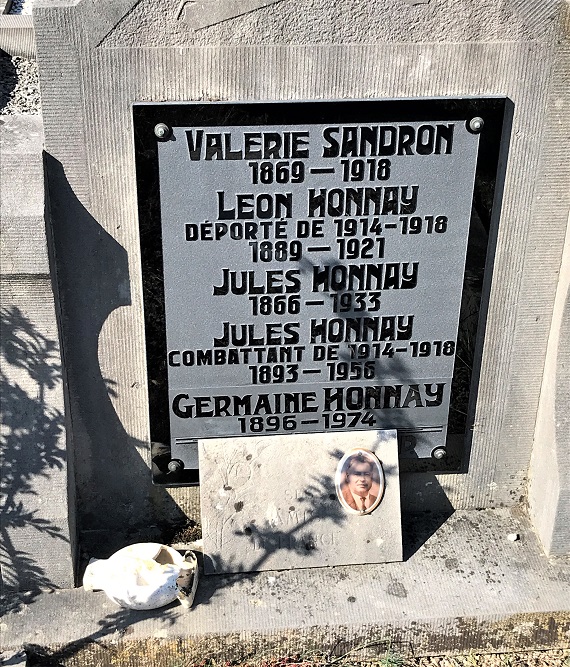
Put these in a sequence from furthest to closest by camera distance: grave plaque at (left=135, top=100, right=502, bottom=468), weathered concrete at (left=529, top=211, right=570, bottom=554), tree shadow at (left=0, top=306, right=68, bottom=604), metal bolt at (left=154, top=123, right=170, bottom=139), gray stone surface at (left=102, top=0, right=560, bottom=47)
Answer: weathered concrete at (left=529, top=211, right=570, bottom=554) → tree shadow at (left=0, top=306, right=68, bottom=604) → grave plaque at (left=135, top=100, right=502, bottom=468) → metal bolt at (left=154, top=123, right=170, bottom=139) → gray stone surface at (left=102, top=0, right=560, bottom=47)

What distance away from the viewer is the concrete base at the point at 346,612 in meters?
5.00

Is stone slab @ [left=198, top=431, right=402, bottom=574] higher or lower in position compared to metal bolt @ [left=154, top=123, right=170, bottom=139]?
lower

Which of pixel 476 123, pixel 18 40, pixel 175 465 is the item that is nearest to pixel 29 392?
pixel 175 465

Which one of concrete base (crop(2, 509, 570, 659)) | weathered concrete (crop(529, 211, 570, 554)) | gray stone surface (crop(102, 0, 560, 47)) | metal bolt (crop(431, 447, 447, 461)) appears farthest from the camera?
metal bolt (crop(431, 447, 447, 461))

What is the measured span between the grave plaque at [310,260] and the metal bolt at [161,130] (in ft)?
0.04

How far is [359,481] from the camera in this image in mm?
5465

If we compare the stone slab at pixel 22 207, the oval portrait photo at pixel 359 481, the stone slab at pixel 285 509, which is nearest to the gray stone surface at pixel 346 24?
the stone slab at pixel 22 207

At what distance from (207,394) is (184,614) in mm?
1516

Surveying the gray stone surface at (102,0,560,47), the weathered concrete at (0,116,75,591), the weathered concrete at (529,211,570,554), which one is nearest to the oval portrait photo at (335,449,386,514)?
the weathered concrete at (529,211,570,554)

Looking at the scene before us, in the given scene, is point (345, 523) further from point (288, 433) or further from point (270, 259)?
point (270, 259)

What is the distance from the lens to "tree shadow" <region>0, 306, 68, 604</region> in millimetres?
4832

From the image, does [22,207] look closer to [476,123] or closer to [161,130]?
[161,130]

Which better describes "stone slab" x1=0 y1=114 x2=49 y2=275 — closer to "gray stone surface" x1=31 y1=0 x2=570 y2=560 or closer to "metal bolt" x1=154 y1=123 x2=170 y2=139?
"gray stone surface" x1=31 y1=0 x2=570 y2=560

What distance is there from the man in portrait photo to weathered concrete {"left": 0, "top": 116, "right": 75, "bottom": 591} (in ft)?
6.55
